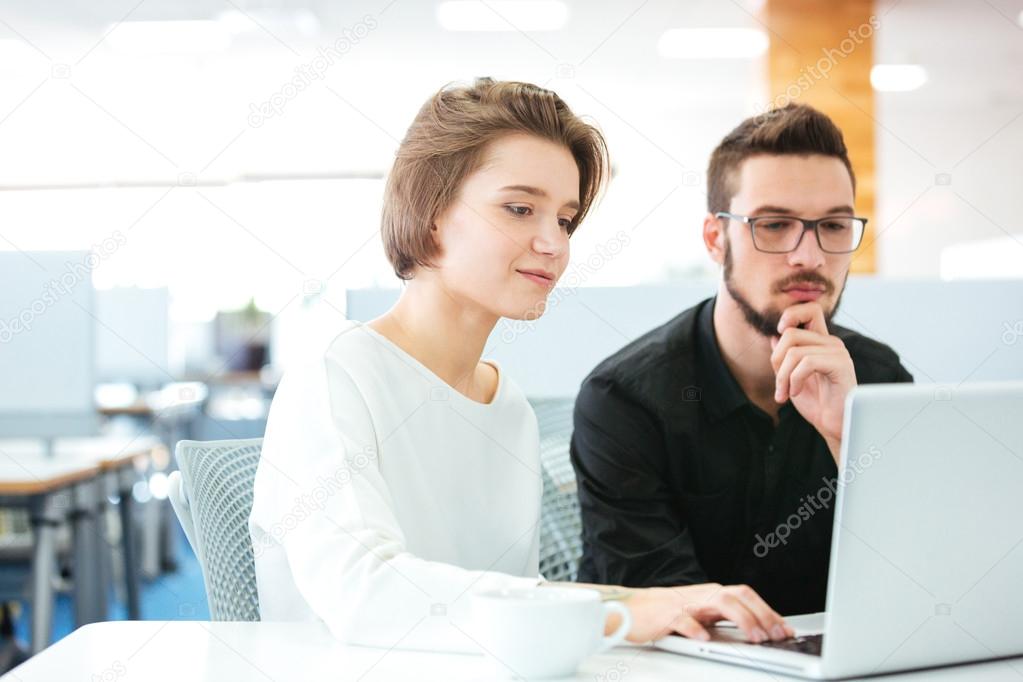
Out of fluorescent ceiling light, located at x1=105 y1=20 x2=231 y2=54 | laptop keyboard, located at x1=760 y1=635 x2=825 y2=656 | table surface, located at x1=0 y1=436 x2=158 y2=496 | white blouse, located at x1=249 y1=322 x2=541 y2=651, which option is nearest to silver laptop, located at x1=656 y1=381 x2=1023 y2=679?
laptop keyboard, located at x1=760 y1=635 x2=825 y2=656

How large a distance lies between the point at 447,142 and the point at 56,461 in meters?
2.08

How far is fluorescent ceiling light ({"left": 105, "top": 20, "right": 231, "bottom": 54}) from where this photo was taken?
5914 mm

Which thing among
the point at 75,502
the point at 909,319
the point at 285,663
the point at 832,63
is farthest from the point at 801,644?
the point at 832,63

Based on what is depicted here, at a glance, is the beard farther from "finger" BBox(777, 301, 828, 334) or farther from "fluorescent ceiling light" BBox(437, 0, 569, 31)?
"fluorescent ceiling light" BBox(437, 0, 569, 31)

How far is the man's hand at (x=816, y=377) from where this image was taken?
1237 mm

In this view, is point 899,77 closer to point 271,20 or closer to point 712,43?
point 712,43

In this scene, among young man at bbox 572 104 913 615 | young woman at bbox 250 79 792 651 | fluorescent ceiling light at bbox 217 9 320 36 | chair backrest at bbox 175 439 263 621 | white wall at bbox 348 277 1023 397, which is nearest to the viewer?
young woman at bbox 250 79 792 651

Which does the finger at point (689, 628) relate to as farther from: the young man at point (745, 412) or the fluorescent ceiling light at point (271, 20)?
the fluorescent ceiling light at point (271, 20)

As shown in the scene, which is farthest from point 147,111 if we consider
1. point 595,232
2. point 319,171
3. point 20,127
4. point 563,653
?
point 563,653

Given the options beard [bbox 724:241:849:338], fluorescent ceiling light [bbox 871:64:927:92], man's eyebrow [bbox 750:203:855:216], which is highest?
fluorescent ceiling light [bbox 871:64:927:92]

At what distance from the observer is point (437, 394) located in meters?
1.22

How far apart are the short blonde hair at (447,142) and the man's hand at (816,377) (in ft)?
1.02

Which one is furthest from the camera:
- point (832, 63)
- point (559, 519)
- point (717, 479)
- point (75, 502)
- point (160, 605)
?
point (832, 63)

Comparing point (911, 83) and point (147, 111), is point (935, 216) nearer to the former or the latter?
point (911, 83)
